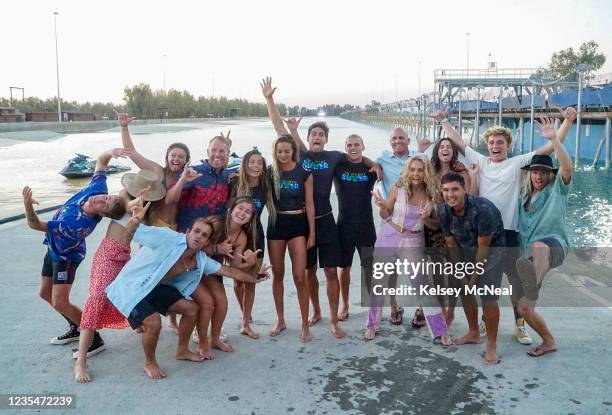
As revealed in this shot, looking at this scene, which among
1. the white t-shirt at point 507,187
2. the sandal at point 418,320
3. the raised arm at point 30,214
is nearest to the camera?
the raised arm at point 30,214

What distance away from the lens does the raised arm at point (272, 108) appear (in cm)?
518

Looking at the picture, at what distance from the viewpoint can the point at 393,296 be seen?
4949 millimetres

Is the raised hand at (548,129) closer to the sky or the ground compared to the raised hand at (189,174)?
closer to the sky

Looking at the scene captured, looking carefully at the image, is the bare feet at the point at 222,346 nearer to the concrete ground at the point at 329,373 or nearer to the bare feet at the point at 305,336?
the concrete ground at the point at 329,373

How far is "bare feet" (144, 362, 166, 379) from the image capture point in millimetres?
3756

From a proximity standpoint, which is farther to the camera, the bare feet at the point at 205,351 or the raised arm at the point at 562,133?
the raised arm at the point at 562,133

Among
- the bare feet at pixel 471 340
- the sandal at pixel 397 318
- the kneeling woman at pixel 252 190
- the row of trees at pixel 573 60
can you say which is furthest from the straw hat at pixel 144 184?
the row of trees at pixel 573 60

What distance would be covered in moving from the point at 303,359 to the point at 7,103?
89645 millimetres

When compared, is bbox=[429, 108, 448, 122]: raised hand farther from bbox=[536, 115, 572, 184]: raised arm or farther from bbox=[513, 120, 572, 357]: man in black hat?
bbox=[513, 120, 572, 357]: man in black hat

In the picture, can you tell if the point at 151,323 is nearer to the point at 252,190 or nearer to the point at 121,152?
the point at 252,190

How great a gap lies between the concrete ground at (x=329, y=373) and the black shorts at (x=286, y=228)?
0.83 metres

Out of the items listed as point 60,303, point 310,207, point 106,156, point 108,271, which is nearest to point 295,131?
point 310,207

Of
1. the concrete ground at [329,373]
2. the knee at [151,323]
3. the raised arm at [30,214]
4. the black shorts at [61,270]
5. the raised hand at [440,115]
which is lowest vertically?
the concrete ground at [329,373]

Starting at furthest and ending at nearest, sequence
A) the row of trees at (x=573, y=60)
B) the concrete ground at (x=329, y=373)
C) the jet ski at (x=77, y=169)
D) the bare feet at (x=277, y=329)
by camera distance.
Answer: the row of trees at (x=573, y=60) < the jet ski at (x=77, y=169) < the bare feet at (x=277, y=329) < the concrete ground at (x=329, y=373)
